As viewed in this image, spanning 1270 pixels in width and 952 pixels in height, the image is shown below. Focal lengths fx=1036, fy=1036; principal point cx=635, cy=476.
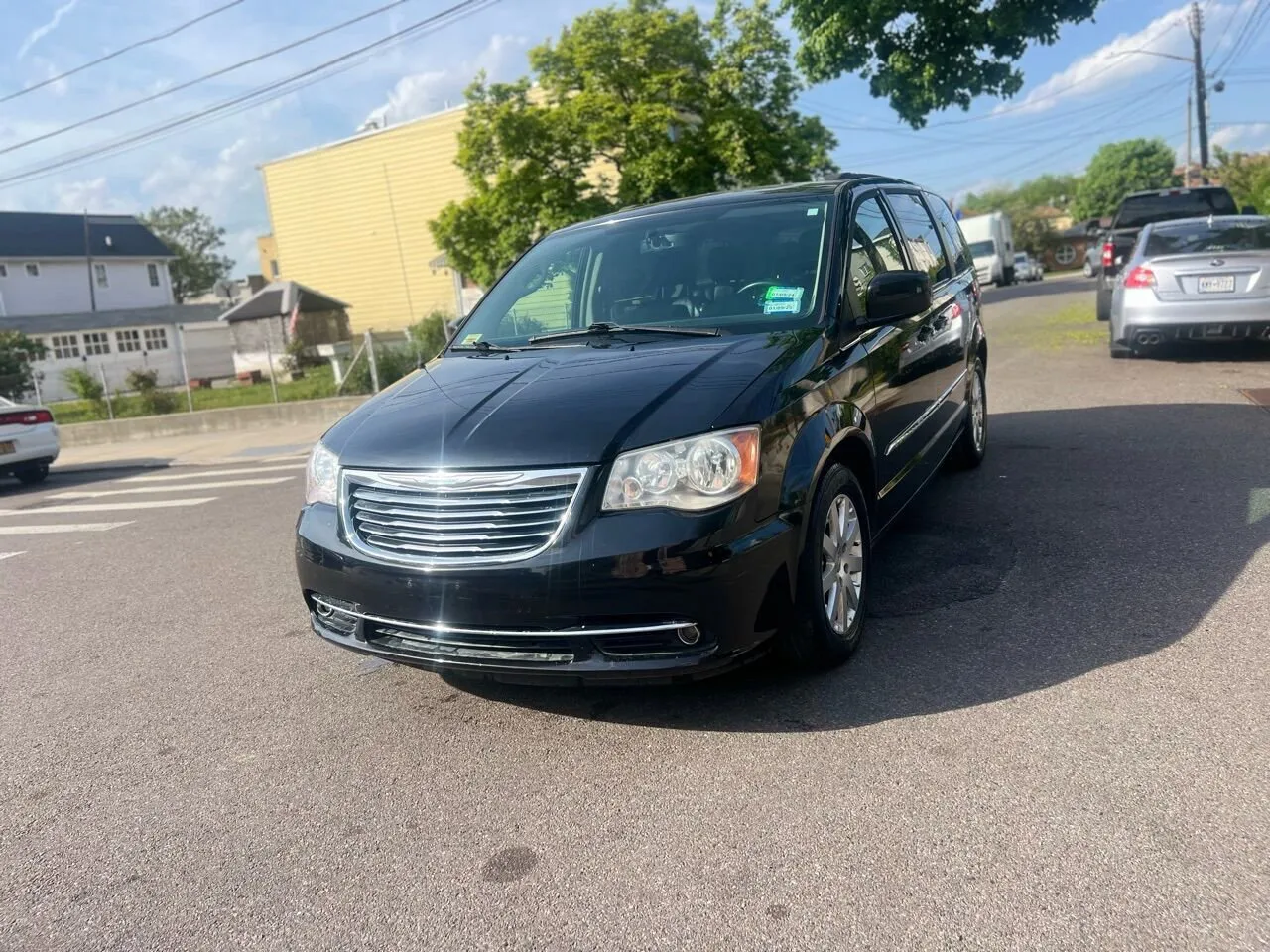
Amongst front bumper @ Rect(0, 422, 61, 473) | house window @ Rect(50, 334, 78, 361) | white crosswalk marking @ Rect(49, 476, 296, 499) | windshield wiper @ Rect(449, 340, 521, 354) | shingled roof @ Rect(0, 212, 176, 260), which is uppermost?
shingled roof @ Rect(0, 212, 176, 260)

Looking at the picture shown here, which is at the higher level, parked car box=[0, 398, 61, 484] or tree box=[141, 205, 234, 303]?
tree box=[141, 205, 234, 303]

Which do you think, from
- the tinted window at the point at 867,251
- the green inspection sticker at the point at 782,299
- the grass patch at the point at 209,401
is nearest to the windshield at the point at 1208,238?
the tinted window at the point at 867,251

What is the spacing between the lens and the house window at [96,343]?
135 ft

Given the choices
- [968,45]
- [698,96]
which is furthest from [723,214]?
[698,96]

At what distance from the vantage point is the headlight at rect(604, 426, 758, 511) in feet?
10.5

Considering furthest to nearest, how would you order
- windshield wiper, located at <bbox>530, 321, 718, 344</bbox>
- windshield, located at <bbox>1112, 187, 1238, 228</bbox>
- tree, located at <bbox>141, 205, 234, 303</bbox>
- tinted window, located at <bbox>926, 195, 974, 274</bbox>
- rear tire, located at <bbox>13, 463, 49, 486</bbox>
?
tree, located at <bbox>141, 205, 234, 303</bbox>
windshield, located at <bbox>1112, 187, 1238, 228</bbox>
rear tire, located at <bbox>13, 463, 49, 486</bbox>
tinted window, located at <bbox>926, 195, 974, 274</bbox>
windshield wiper, located at <bbox>530, 321, 718, 344</bbox>

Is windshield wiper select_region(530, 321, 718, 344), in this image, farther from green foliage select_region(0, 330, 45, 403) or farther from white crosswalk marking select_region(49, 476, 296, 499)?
green foliage select_region(0, 330, 45, 403)

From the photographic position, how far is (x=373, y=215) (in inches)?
1630

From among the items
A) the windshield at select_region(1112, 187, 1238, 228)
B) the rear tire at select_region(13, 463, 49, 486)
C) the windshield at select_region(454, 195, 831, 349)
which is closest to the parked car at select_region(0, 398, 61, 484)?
the rear tire at select_region(13, 463, 49, 486)

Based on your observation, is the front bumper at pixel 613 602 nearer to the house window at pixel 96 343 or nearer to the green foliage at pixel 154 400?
the green foliage at pixel 154 400

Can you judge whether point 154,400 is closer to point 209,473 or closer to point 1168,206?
point 209,473

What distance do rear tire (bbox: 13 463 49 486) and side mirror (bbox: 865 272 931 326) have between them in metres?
13.1

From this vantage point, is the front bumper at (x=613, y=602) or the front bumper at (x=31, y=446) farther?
the front bumper at (x=31, y=446)

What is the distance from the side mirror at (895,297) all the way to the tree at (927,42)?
1003cm
